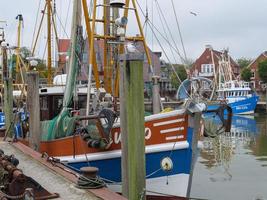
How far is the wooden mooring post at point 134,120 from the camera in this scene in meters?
6.21

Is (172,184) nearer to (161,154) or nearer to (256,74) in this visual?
(161,154)

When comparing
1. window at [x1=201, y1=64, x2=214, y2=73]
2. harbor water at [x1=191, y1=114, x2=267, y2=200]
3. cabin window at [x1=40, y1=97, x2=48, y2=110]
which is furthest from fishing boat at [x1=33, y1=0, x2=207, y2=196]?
window at [x1=201, y1=64, x2=214, y2=73]

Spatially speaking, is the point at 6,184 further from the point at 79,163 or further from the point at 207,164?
the point at 207,164

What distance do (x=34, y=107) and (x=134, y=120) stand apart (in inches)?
211

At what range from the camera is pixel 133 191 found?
6.23m

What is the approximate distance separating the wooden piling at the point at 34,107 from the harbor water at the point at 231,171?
4.51 meters

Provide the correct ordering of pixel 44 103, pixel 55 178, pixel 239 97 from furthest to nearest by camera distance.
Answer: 1. pixel 239 97
2. pixel 44 103
3. pixel 55 178

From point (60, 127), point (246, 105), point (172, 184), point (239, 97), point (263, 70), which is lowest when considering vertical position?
point (246, 105)

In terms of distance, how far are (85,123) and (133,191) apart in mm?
3795

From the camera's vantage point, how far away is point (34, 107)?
11.0 m

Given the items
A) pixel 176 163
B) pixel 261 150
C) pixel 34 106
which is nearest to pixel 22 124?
pixel 34 106

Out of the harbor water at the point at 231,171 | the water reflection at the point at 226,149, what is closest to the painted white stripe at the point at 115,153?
the harbor water at the point at 231,171

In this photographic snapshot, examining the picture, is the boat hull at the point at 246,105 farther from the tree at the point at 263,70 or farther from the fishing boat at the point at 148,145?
the fishing boat at the point at 148,145

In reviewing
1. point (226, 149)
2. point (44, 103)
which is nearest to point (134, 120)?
point (44, 103)
